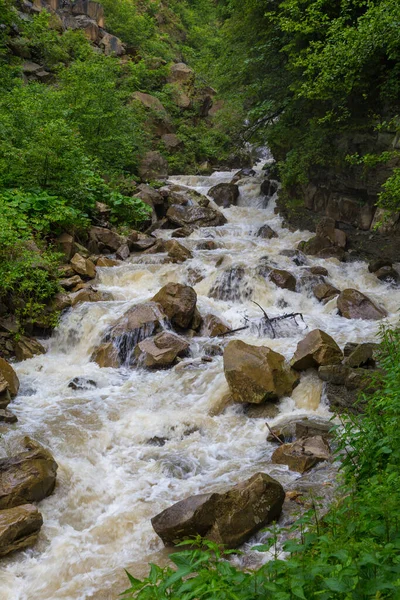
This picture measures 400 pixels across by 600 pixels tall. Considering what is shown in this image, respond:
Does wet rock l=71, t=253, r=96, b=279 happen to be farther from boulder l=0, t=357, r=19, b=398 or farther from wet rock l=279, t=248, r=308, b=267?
wet rock l=279, t=248, r=308, b=267

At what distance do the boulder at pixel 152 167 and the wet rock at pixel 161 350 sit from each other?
12.7 meters

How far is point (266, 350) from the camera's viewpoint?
24.1ft

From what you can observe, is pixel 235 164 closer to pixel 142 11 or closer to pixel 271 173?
pixel 271 173

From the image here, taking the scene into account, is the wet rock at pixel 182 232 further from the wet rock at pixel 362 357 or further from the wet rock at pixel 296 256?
the wet rock at pixel 362 357

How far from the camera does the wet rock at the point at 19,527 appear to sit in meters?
4.32

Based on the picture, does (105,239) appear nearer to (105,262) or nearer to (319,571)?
(105,262)

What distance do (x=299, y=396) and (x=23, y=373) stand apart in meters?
4.99

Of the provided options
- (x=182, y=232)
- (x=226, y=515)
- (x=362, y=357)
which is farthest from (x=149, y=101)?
(x=226, y=515)

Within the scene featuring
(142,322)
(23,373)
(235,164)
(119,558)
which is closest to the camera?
(119,558)

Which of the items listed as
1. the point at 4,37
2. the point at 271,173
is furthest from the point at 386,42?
the point at 4,37

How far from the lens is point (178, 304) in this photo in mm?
9820

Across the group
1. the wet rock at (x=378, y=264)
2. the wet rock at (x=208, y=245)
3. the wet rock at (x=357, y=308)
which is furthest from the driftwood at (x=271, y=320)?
the wet rock at (x=208, y=245)

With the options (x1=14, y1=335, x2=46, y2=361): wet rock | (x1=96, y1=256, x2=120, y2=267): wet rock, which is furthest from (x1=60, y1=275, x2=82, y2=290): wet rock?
(x1=14, y1=335, x2=46, y2=361): wet rock

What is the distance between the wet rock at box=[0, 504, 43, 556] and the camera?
432 cm
